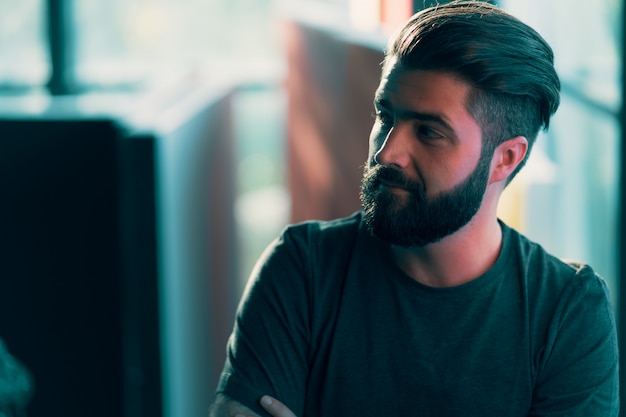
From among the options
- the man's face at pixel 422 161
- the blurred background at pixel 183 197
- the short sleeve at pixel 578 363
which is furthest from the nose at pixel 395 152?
the blurred background at pixel 183 197

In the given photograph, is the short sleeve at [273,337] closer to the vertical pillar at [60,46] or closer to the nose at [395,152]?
the nose at [395,152]

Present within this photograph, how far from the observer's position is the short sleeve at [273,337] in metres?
1.22

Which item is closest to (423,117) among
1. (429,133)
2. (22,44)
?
(429,133)

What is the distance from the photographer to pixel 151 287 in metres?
2.06

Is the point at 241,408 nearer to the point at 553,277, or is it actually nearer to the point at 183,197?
the point at 553,277

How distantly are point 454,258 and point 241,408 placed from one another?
0.38 m

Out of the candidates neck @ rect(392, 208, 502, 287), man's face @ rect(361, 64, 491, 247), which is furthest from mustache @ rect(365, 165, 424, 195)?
neck @ rect(392, 208, 502, 287)

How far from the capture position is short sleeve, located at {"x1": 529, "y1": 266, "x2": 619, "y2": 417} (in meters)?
1.17

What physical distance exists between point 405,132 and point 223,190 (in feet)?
6.96

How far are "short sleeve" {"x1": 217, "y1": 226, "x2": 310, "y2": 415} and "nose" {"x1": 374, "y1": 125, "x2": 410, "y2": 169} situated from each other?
202mm

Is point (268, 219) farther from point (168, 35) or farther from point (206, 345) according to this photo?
point (206, 345)

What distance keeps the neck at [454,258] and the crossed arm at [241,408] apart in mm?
275

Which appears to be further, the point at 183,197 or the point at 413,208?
the point at 183,197

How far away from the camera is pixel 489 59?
1.17 metres
